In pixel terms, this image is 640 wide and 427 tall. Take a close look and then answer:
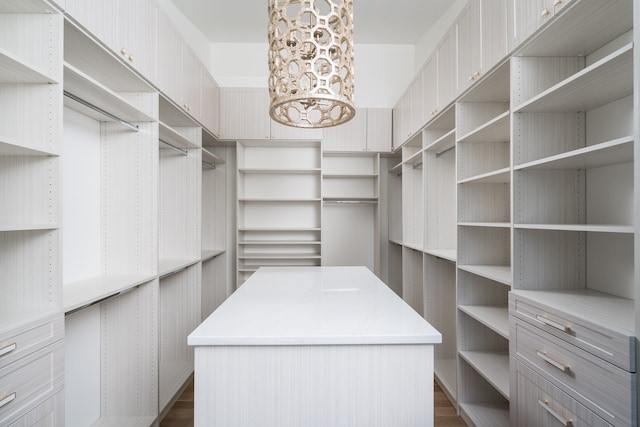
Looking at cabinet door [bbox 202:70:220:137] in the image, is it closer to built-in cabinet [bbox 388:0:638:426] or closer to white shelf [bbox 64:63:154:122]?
white shelf [bbox 64:63:154:122]

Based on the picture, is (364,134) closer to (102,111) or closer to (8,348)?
(102,111)

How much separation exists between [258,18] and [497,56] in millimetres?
2636

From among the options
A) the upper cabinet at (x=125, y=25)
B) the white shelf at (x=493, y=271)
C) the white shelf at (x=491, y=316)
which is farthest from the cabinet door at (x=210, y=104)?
the white shelf at (x=491, y=316)

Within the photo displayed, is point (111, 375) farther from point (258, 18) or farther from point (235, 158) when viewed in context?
point (258, 18)

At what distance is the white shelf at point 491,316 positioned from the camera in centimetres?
177

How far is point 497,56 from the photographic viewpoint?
66.3 inches

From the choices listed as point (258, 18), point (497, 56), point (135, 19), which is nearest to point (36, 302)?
point (135, 19)

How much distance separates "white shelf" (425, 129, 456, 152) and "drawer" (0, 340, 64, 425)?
2.53 m

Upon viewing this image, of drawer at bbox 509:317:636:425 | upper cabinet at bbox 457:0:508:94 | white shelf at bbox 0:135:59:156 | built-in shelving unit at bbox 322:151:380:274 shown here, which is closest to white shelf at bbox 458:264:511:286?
drawer at bbox 509:317:636:425

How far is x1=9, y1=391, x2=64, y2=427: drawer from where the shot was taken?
1.11 meters

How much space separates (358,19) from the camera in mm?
3467

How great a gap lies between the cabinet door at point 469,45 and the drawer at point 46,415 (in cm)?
251

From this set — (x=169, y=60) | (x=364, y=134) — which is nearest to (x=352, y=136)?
(x=364, y=134)

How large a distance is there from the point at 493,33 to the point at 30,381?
8.32 feet
